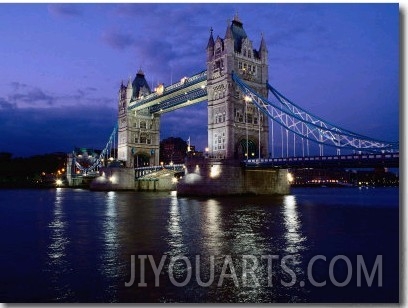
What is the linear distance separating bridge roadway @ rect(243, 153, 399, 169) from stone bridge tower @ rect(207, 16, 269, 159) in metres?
6.57

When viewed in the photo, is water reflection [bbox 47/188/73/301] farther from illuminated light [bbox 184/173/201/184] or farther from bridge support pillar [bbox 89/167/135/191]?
bridge support pillar [bbox 89/167/135/191]

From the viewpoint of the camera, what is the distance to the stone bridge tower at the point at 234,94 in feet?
177

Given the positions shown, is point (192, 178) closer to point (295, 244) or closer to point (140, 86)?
point (295, 244)

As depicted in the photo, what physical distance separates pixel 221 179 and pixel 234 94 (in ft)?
41.9

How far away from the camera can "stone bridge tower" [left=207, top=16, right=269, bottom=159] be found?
54.1 metres

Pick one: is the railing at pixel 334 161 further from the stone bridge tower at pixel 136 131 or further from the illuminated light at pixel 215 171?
the stone bridge tower at pixel 136 131

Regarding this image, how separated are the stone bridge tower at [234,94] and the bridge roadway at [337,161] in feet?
21.5

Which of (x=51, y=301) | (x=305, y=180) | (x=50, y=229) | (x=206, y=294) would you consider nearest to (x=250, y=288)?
(x=206, y=294)

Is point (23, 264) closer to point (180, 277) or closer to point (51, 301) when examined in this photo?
point (51, 301)

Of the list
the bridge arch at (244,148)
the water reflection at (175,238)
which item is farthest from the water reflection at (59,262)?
the bridge arch at (244,148)

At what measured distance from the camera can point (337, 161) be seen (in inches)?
1567

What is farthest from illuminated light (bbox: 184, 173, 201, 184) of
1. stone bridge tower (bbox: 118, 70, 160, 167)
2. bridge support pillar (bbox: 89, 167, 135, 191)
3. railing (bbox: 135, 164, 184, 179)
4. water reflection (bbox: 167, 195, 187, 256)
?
stone bridge tower (bbox: 118, 70, 160, 167)

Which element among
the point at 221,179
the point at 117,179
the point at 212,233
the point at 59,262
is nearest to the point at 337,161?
the point at 221,179

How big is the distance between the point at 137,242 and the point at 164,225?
19.0 ft
